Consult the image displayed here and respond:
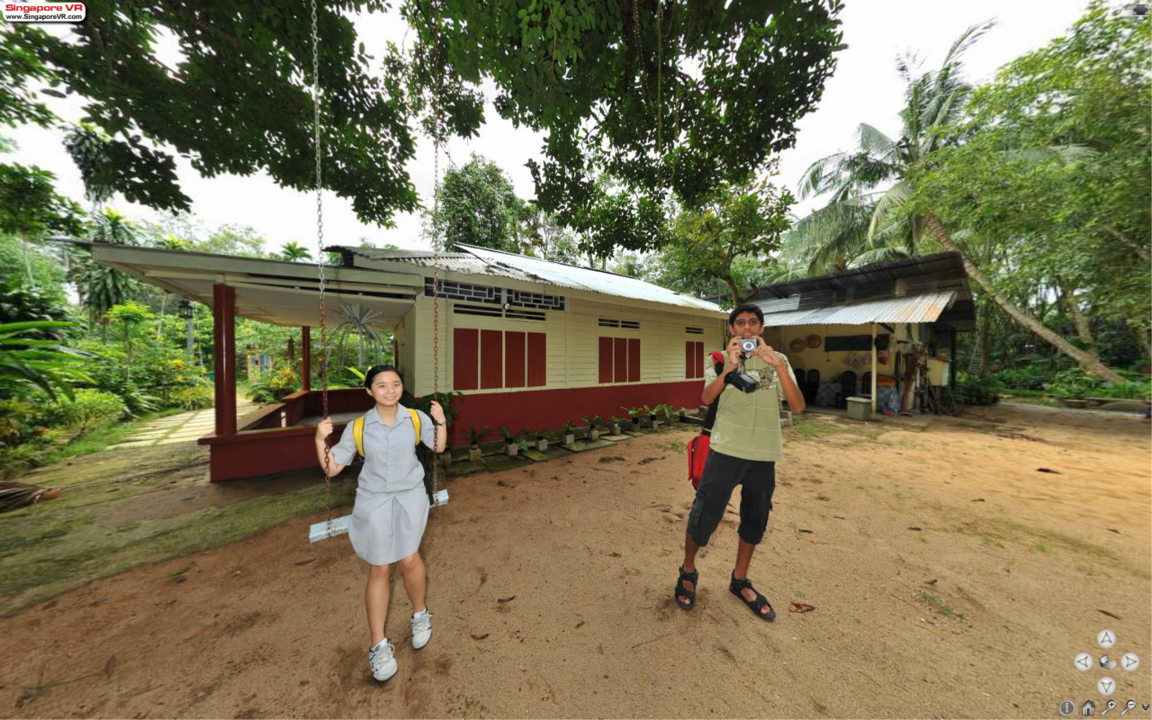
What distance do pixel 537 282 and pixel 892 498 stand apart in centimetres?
579

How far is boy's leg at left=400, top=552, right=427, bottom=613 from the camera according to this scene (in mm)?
Answer: 2041

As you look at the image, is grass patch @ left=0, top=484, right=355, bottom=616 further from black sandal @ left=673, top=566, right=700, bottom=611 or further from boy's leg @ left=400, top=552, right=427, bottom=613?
black sandal @ left=673, top=566, right=700, bottom=611

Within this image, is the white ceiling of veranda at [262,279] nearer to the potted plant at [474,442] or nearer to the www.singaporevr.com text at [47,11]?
the potted plant at [474,442]

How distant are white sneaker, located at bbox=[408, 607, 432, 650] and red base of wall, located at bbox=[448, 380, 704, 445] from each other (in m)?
3.46

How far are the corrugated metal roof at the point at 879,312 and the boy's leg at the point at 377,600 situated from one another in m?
11.4

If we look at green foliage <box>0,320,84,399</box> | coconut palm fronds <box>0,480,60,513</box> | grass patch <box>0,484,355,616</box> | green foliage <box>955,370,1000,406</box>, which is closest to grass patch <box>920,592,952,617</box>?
grass patch <box>0,484,355,616</box>

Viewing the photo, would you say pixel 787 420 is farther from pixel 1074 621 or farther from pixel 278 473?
pixel 278 473

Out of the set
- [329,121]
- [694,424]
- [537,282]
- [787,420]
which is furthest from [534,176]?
[787,420]

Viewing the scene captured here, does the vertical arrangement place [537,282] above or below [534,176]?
below

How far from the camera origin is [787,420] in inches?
323

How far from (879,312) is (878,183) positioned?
818 centimetres

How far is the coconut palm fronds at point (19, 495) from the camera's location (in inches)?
155

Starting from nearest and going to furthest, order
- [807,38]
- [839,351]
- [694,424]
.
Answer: [807,38]
[694,424]
[839,351]

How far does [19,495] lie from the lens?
4.03 m
